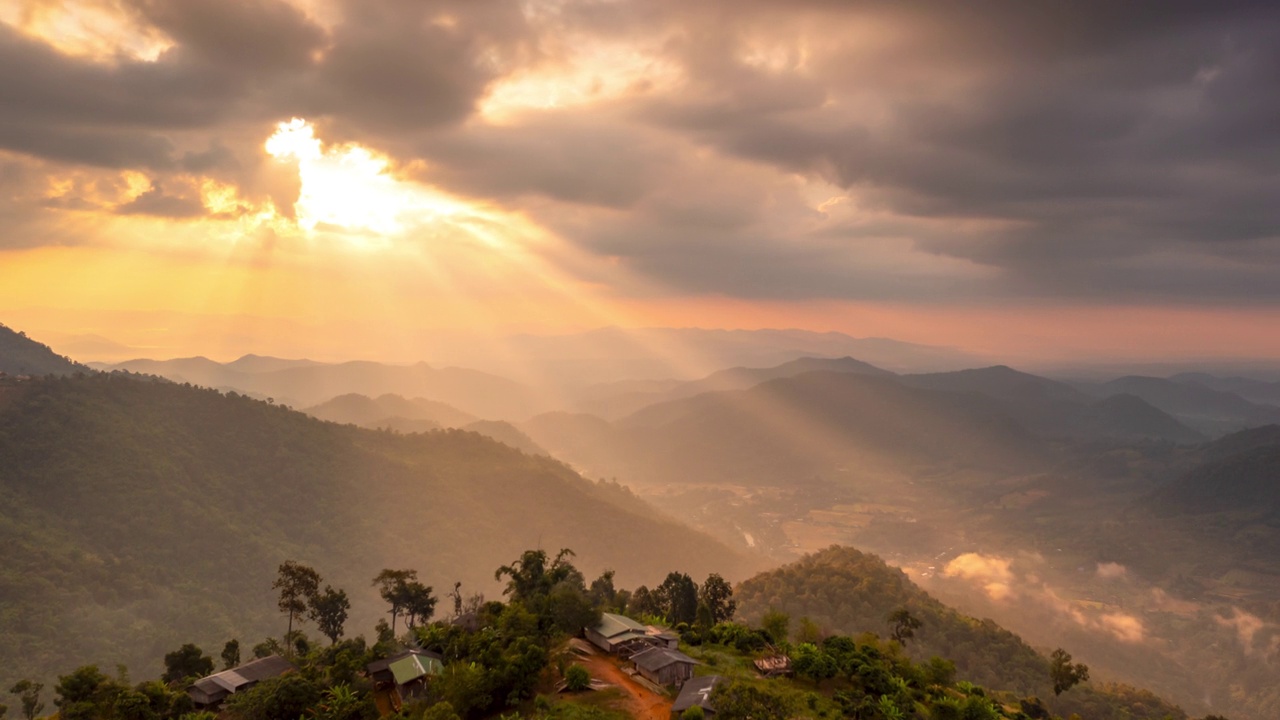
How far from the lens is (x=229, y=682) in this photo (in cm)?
5072

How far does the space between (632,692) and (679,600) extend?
29005 mm

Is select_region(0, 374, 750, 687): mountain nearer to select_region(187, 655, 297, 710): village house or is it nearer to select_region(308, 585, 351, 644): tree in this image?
select_region(308, 585, 351, 644): tree

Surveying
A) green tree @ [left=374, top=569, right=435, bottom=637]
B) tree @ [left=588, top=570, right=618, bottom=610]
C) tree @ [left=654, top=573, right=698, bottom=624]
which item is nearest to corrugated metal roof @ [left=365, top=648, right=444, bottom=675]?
green tree @ [left=374, top=569, right=435, bottom=637]

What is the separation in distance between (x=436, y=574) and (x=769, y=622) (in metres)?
117

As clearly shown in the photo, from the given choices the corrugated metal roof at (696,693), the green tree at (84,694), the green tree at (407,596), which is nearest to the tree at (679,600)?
the green tree at (407,596)

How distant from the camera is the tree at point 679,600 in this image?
74625 mm

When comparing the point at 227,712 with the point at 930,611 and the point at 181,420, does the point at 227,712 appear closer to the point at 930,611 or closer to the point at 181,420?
the point at 930,611

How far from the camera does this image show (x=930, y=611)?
116312mm

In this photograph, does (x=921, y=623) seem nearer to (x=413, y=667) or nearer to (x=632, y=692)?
(x=632, y=692)

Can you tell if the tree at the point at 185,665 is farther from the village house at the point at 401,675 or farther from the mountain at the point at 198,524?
the mountain at the point at 198,524

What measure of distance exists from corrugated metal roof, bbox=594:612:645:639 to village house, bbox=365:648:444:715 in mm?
13212

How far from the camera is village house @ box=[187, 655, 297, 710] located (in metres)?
49.8

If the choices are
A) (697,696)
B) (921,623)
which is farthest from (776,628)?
(921,623)

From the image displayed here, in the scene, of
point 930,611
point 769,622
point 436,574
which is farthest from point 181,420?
point 930,611
